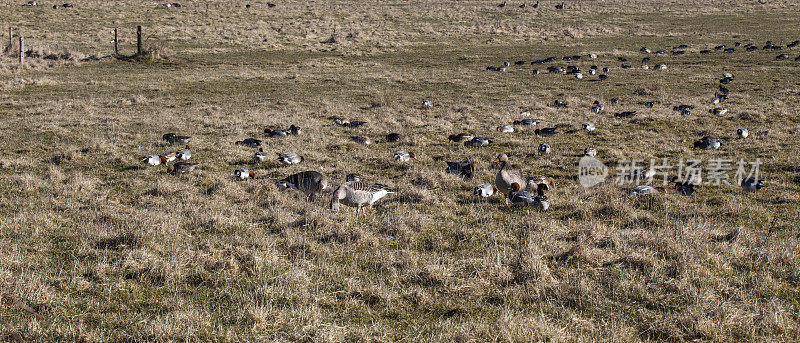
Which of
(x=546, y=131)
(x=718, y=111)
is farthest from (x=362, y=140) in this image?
(x=718, y=111)

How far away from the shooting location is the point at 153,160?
11.8 metres

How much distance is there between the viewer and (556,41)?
46.3m

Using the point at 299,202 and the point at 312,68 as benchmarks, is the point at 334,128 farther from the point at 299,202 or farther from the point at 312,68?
the point at 312,68

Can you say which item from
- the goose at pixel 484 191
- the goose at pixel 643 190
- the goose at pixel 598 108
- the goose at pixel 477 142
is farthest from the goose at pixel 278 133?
the goose at pixel 598 108

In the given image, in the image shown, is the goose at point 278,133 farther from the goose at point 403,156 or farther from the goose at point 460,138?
the goose at point 460,138

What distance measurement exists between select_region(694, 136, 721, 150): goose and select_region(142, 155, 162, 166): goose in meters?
13.5

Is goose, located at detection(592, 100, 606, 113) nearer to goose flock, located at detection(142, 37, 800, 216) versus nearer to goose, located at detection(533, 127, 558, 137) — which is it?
goose flock, located at detection(142, 37, 800, 216)

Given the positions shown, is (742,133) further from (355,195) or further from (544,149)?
(355,195)

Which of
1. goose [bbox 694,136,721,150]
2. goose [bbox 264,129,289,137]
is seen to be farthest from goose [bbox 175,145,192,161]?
goose [bbox 694,136,721,150]

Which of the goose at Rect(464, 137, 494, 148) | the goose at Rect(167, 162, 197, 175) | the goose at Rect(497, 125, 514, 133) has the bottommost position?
the goose at Rect(167, 162, 197, 175)

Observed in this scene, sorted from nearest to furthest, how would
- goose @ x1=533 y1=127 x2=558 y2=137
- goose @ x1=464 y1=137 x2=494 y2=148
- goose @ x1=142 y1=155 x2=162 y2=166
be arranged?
goose @ x1=142 y1=155 x2=162 y2=166, goose @ x1=464 y1=137 x2=494 y2=148, goose @ x1=533 y1=127 x2=558 y2=137

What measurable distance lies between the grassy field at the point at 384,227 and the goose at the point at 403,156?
0.21 metres

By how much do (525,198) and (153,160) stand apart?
26.8 ft

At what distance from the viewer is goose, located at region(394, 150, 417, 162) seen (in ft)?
41.0
